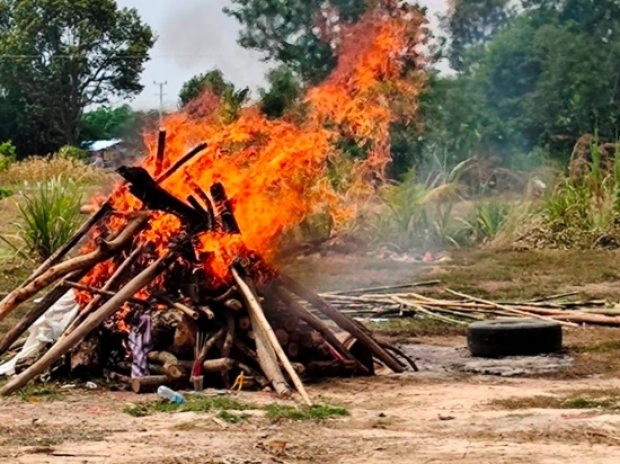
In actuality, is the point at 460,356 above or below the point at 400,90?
below

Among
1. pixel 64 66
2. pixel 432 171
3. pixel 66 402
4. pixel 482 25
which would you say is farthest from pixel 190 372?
pixel 64 66

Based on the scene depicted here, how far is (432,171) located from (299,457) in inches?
768

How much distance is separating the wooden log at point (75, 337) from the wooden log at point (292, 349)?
1.37 m

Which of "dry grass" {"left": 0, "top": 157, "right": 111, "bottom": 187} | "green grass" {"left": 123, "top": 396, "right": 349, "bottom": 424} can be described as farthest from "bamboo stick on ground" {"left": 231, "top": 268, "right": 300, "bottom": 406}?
"dry grass" {"left": 0, "top": 157, "right": 111, "bottom": 187}

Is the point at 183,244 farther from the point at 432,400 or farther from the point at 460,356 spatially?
the point at 460,356

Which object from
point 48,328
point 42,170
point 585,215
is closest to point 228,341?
point 48,328

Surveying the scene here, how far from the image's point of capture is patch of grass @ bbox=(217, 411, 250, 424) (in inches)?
333

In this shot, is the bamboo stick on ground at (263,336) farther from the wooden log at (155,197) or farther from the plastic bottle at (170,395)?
the plastic bottle at (170,395)

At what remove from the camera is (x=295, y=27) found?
17.3 m

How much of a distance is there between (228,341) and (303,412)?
1.59 meters

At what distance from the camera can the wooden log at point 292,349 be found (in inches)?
419

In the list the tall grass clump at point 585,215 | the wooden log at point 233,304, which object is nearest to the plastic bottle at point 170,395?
the wooden log at point 233,304

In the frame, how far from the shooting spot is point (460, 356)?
12.4m

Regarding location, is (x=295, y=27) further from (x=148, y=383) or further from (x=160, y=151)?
(x=148, y=383)
